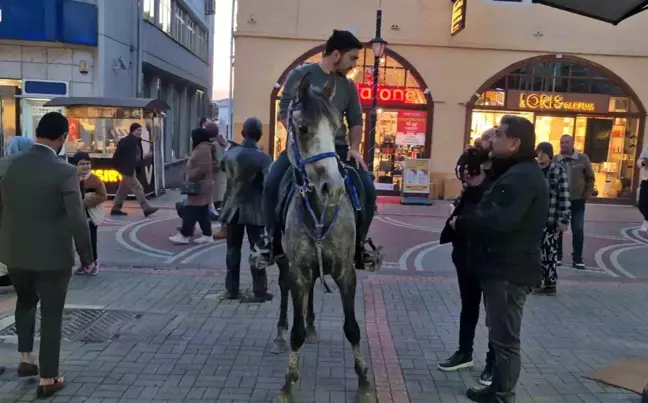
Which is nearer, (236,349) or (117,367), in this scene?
(117,367)

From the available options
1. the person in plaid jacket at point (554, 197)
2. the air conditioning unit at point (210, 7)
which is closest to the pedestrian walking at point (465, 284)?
the person in plaid jacket at point (554, 197)

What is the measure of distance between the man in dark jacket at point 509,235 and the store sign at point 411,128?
14.1 m

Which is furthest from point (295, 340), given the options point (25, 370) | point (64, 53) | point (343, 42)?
point (64, 53)

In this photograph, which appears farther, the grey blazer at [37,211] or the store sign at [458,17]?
the store sign at [458,17]

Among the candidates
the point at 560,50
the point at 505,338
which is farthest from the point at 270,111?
the point at 505,338

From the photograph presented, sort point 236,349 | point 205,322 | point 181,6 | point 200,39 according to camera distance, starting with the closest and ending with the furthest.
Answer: point 236,349 < point 205,322 < point 181,6 < point 200,39

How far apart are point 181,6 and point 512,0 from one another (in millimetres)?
19681

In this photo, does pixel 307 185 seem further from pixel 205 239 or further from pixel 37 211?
pixel 205 239

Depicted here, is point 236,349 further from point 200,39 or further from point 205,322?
point 200,39

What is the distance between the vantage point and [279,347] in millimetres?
5625

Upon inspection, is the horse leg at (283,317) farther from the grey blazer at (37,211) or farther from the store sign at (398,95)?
the store sign at (398,95)

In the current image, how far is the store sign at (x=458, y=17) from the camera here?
54.0 feet

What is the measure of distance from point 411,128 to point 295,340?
14363 mm

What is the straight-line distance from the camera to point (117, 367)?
5109 millimetres
